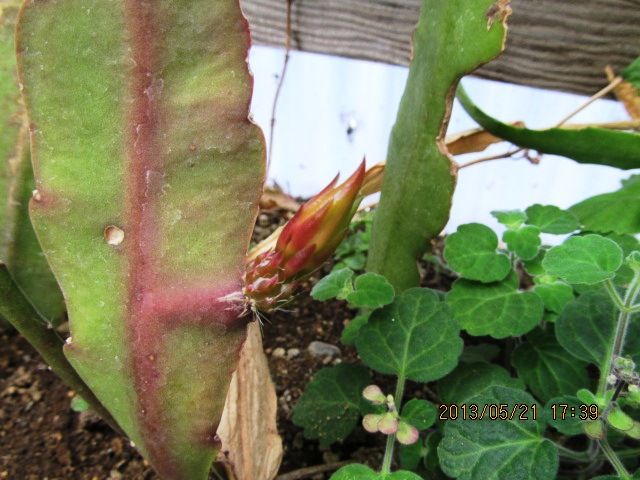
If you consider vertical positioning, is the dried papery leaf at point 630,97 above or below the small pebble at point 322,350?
above

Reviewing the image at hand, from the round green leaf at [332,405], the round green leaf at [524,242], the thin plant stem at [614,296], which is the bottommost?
the round green leaf at [332,405]

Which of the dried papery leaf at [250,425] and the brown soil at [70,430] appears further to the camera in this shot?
the brown soil at [70,430]

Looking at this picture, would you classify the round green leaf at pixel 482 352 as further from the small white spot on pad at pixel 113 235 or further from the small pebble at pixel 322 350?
the small white spot on pad at pixel 113 235

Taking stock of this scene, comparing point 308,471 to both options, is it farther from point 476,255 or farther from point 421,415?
point 476,255

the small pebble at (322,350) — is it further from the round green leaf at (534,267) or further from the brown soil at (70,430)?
the round green leaf at (534,267)

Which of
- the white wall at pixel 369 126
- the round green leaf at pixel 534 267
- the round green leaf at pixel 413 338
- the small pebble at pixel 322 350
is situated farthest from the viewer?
the white wall at pixel 369 126

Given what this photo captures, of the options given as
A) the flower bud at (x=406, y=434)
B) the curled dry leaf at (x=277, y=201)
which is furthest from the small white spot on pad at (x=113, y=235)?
the curled dry leaf at (x=277, y=201)

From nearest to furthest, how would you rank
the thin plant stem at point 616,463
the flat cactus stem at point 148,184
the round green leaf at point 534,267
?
the flat cactus stem at point 148,184 → the thin plant stem at point 616,463 → the round green leaf at point 534,267

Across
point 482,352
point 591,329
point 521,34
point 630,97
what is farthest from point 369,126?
point 591,329
